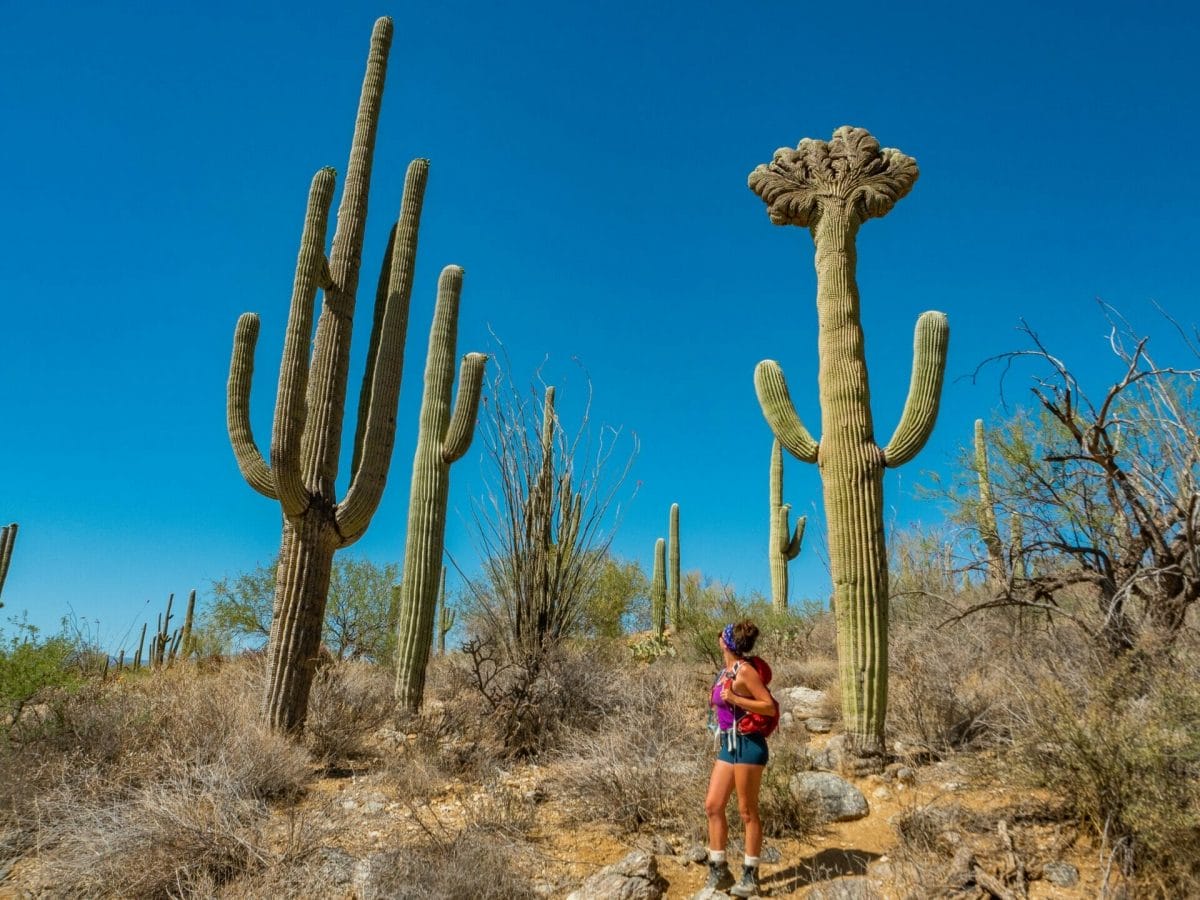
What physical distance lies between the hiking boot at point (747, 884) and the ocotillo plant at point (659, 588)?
13.8m

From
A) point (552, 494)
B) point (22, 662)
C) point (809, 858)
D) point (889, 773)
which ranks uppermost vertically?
point (552, 494)

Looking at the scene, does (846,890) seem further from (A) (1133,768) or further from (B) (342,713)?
(B) (342,713)

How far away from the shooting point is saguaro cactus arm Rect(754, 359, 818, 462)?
657 cm

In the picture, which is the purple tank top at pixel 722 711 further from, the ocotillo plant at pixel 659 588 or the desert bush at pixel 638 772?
the ocotillo plant at pixel 659 588

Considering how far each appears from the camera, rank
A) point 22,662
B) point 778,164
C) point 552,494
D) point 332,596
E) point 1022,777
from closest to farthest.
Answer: point 1022,777 < point 22,662 < point 778,164 < point 552,494 < point 332,596

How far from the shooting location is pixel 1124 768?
12.7 ft

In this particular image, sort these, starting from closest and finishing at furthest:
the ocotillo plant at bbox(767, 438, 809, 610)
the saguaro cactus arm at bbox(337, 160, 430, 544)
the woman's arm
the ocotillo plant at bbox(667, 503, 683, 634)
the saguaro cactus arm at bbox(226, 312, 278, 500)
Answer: the woman's arm < the saguaro cactus arm at bbox(226, 312, 278, 500) < the saguaro cactus arm at bbox(337, 160, 430, 544) < the ocotillo plant at bbox(767, 438, 809, 610) < the ocotillo plant at bbox(667, 503, 683, 634)

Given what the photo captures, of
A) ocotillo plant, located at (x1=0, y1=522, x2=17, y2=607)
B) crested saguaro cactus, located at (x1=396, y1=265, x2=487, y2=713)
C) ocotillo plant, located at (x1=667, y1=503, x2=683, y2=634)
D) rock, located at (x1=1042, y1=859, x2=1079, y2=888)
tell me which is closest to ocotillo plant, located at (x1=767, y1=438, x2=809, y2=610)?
ocotillo plant, located at (x1=667, y1=503, x2=683, y2=634)

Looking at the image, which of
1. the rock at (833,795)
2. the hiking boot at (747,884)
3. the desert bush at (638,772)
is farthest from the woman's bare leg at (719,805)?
the rock at (833,795)

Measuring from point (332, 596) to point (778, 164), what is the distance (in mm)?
15374

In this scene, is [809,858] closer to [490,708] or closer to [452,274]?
[490,708]

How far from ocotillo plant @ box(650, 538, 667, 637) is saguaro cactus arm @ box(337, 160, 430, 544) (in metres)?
11.4

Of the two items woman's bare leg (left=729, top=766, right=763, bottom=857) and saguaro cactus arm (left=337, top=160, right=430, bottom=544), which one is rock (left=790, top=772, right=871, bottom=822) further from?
saguaro cactus arm (left=337, top=160, right=430, bottom=544)

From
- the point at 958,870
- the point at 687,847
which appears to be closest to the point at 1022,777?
the point at 958,870
